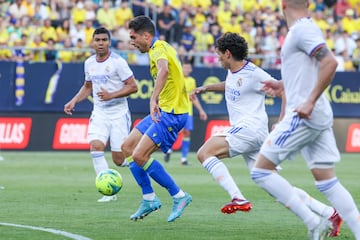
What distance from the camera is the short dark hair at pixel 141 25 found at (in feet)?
38.2

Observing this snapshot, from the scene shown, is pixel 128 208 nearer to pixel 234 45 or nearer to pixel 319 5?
pixel 234 45

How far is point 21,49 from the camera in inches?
993

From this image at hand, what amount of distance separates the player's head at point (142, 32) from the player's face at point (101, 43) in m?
2.28

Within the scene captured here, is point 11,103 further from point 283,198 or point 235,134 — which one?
point 283,198

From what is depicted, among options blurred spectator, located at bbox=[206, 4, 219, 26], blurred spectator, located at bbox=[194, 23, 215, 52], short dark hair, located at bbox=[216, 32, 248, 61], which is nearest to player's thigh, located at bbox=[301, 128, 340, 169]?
short dark hair, located at bbox=[216, 32, 248, 61]

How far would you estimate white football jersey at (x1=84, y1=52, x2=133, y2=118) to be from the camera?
46.3ft

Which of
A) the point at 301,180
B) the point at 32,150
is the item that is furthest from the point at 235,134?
the point at 32,150

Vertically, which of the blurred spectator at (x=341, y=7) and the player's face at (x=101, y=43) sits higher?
the player's face at (x=101, y=43)

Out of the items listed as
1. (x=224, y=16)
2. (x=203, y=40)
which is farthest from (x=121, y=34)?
(x=224, y=16)

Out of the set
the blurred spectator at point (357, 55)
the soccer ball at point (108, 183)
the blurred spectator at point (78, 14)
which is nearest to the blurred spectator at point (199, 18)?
the blurred spectator at point (78, 14)

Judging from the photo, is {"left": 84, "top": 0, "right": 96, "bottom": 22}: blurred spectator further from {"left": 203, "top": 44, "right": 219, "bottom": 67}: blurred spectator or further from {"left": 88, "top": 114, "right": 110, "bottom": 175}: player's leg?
{"left": 88, "top": 114, "right": 110, "bottom": 175}: player's leg

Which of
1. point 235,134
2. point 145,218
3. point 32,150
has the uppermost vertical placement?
point 235,134

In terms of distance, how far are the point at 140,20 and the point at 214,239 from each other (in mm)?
3143

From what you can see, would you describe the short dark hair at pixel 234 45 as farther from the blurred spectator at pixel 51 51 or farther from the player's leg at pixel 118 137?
the blurred spectator at pixel 51 51
